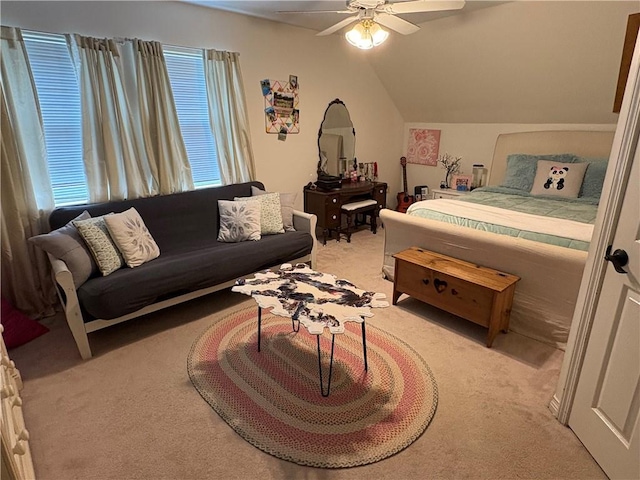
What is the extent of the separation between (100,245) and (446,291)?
95.8 inches

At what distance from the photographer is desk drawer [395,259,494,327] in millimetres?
2473

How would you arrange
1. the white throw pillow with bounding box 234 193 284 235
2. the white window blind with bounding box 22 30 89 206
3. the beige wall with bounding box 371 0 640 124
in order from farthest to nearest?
the white throw pillow with bounding box 234 193 284 235 → the beige wall with bounding box 371 0 640 124 → the white window blind with bounding box 22 30 89 206

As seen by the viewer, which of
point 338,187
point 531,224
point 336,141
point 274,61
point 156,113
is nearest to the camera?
point 531,224

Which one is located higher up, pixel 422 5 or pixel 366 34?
pixel 422 5

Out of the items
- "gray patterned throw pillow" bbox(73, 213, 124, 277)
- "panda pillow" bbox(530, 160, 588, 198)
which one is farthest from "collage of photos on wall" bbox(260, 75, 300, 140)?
"panda pillow" bbox(530, 160, 588, 198)

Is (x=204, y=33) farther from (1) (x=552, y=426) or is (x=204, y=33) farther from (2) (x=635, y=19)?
(1) (x=552, y=426)

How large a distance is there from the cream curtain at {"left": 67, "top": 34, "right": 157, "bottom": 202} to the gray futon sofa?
0.61 ft

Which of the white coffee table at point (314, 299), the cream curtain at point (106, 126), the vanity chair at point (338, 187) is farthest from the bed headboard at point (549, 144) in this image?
the cream curtain at point (106, 126)

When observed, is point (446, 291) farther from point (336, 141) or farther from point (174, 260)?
point (336, 141)

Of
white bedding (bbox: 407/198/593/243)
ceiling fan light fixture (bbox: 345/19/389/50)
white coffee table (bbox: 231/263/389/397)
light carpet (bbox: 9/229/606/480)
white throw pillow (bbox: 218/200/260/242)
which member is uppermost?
ceiling fan light fixture (bbox: 345/19/389/50)

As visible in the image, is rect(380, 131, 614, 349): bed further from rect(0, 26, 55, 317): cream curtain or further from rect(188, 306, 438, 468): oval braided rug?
rect(0, 26, 55, 317): cream curtain

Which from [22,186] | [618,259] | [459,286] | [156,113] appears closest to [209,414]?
[459,286]

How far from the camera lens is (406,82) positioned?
4875 millimetres

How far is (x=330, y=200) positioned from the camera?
170 inches
